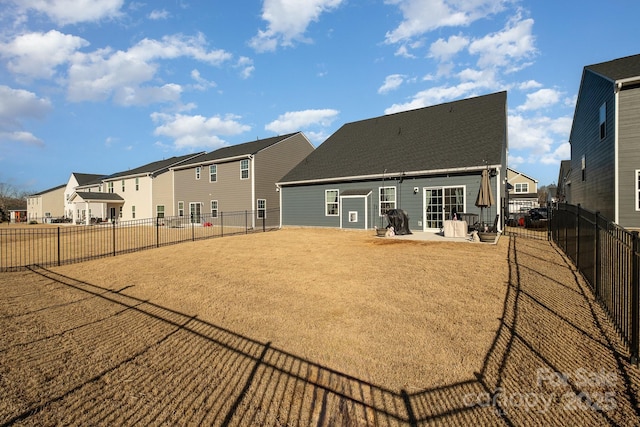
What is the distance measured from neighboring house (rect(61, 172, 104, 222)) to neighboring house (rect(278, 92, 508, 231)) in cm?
3184

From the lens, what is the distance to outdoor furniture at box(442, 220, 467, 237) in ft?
43.8

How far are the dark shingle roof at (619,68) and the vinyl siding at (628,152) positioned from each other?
746 millimetres

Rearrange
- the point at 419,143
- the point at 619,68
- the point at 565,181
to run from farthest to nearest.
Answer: the point at 565,181 < the point at 419,143 < the point at 619,68

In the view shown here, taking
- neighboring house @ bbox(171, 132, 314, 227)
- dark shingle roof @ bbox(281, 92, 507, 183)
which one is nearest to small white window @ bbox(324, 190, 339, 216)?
dark shingle roof @ bbox(281, 92, 507, 183)

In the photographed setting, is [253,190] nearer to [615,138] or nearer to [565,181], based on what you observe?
[615,138]

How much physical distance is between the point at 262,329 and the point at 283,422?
217 cm

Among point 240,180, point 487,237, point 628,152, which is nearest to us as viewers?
point 487,237

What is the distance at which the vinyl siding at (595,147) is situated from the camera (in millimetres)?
13547

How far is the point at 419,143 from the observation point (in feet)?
61.9

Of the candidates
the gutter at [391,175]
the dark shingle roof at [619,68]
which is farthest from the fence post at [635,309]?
the dark shingle roof at [619,68]

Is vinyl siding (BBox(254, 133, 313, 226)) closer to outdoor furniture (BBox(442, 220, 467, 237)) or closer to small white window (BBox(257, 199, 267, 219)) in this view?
small white window (BBox(257, 199, 267, 219))

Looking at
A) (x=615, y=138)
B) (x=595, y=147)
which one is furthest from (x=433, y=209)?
(x=595, y=147)

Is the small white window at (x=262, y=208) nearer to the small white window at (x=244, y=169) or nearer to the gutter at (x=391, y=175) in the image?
the small white window at (x=244, y=169)

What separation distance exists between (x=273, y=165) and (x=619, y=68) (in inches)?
844
